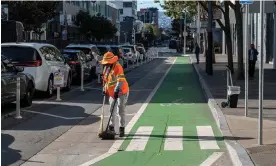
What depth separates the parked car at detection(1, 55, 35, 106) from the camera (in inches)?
510

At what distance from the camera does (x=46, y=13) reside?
35.0 meters

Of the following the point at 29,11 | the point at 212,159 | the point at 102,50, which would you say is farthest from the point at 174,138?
the point at 29,11

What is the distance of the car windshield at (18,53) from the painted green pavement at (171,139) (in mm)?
4125

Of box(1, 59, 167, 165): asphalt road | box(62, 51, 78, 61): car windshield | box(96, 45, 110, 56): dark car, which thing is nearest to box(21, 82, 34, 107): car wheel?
box(1, 59, 167, 165): asphalt road

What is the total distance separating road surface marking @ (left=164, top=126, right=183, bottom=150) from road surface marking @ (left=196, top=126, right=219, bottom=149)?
1.23 feet

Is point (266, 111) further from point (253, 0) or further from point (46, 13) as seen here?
point (46, 13)

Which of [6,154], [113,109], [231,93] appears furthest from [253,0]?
[6,154]

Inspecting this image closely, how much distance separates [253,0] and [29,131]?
5.67 metres

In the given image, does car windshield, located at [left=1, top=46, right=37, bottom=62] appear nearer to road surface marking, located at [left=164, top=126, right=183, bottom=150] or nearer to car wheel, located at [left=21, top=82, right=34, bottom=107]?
car wheel, located at [left=21, top=82, right=34, bottom=107]

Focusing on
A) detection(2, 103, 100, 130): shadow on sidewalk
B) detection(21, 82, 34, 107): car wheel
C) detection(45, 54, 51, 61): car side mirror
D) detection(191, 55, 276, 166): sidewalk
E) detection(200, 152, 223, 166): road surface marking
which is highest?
detection(45, 54, 51, 61): car side mirror

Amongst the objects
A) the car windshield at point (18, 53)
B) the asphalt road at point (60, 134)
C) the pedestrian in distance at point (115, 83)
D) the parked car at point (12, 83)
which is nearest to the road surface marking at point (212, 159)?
the asphalt road at point (60, 134)

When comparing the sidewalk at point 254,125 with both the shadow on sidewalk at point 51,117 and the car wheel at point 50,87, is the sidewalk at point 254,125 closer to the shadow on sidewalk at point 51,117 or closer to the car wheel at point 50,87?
the shadow on sidewalk at point 51,117

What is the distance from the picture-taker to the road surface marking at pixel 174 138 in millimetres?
9151

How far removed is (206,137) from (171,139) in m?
0.71
